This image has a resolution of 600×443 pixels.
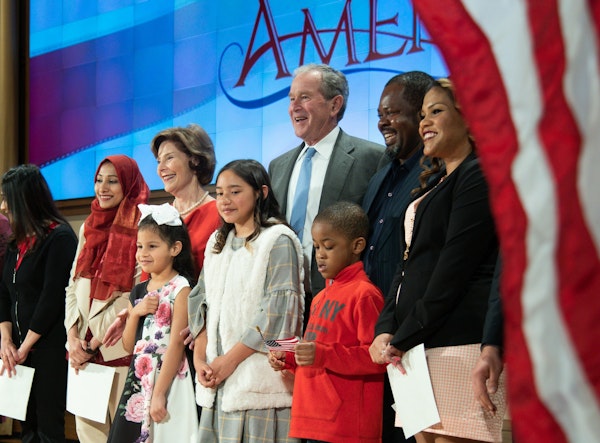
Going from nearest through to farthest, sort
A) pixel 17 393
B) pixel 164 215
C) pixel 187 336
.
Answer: pixel 187 336, pixel 164 215, pixel 17 393

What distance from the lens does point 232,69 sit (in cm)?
536

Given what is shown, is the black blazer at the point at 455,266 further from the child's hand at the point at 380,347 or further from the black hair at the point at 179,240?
the black hair at the point at 179,240

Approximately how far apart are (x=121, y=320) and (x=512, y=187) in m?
3.35

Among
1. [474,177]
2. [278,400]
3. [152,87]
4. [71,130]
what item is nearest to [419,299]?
[474,177]

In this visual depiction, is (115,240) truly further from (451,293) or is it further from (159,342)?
(451,293)

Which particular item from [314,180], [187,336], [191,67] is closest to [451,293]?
[314,180]

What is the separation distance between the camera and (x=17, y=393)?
4031 mm

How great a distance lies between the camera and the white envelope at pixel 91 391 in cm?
361

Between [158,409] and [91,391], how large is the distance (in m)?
0.56

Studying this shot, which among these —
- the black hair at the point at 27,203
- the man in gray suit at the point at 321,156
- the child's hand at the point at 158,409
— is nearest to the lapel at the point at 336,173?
the man in gray suit at the point at 321,156

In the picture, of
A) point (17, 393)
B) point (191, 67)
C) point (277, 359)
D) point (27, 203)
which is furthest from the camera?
point (191, 67)

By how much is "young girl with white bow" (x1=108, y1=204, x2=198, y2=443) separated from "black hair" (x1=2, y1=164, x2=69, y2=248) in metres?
0.97

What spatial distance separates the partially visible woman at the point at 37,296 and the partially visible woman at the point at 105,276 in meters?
0.23

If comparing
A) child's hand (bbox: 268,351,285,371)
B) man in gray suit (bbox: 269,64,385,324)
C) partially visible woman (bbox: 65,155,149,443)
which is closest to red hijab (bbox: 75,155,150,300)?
partially visible woman (bbox: 65,155,149,443)
